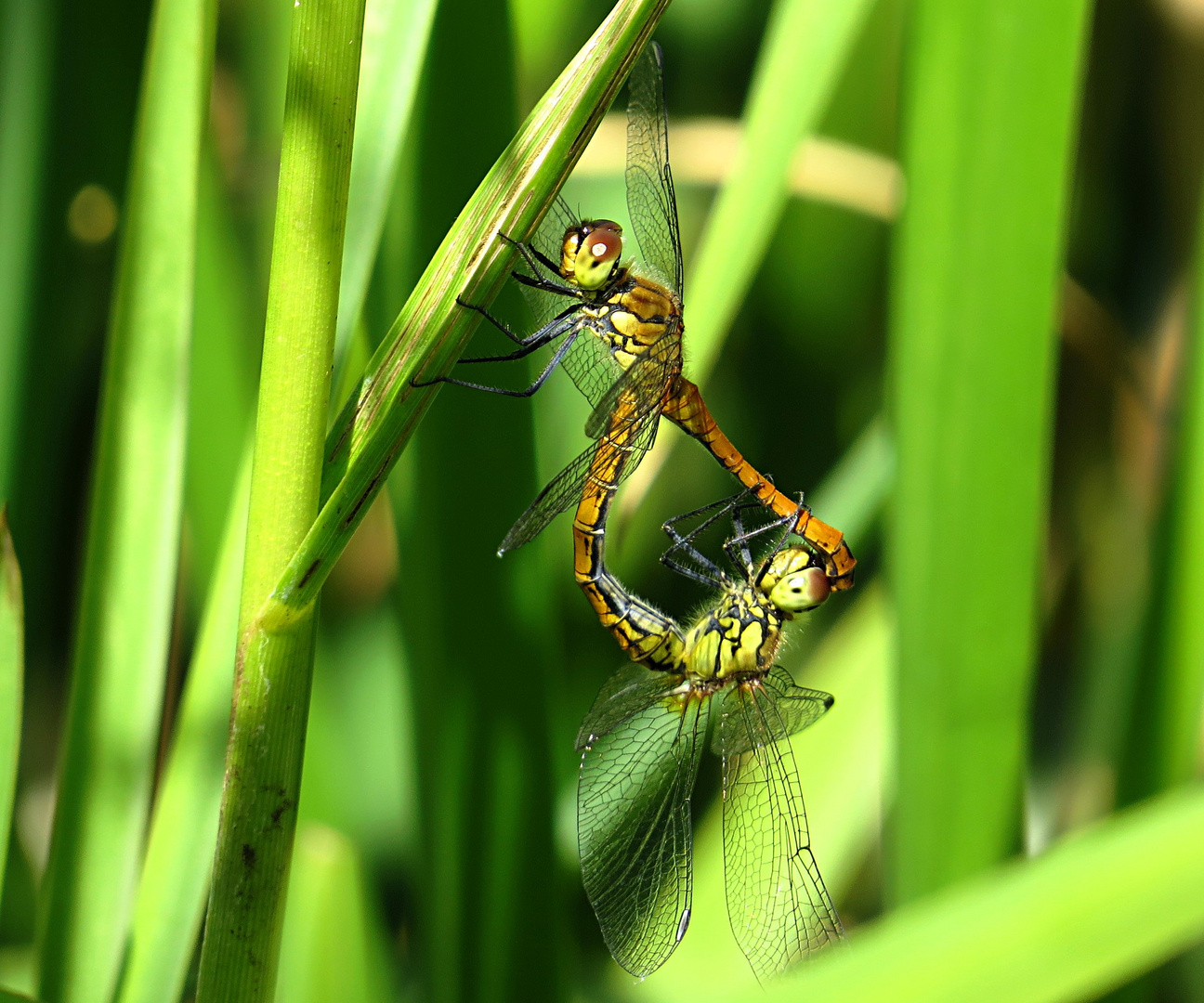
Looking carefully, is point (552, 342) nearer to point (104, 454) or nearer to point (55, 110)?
point (104, 454)

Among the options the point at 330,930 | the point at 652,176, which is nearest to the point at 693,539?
the point at 652,176

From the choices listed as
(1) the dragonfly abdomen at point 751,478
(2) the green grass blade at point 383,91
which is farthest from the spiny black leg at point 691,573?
(2) the green grass blade at point 383,91

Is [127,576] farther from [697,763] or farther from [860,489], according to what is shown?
[860,489]

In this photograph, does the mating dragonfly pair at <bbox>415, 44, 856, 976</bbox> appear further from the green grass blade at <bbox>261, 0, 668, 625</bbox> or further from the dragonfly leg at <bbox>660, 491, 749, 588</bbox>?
the green grass blade at <bbox>261, 0, 668, 625</bbox>

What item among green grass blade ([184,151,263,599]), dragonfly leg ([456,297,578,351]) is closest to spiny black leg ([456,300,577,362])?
dragonfly leg ([456,297,578,351])

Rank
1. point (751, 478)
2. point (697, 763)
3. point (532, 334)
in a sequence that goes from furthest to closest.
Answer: point (751, 478) < point (697, 763) < point (532, 334)

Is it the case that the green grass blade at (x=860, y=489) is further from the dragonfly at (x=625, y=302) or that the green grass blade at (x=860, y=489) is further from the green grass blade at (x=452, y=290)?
the green grass blade at (x=452, y=290)

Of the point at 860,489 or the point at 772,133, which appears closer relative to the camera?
the point at 772,133
